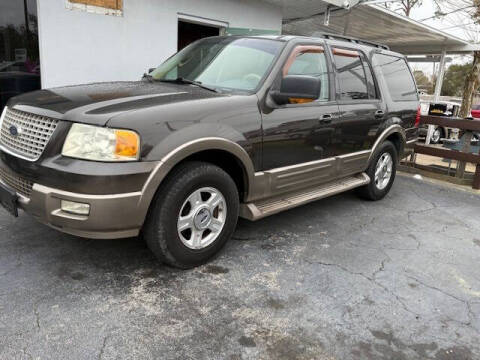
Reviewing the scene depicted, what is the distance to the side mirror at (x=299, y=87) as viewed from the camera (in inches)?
132

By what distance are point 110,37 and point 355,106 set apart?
4250mm

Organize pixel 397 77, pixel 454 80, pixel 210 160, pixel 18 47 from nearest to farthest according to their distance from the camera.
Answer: pixel 210 160
pixel 397 77
pixel 18 47
pixel 454 80

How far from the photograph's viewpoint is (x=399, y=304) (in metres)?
2.99

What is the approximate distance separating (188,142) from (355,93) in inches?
99.8

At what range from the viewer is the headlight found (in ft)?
8.55

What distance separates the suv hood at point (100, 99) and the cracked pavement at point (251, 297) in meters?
1.22

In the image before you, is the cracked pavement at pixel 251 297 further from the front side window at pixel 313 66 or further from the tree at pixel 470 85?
the tree at pixel 470 85

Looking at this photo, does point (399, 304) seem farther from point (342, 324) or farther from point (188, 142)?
point (188, 142)

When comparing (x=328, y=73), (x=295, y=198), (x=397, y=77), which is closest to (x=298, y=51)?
(x=328, y=73)

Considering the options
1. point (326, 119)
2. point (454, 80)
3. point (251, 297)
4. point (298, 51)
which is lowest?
point (251, 297)

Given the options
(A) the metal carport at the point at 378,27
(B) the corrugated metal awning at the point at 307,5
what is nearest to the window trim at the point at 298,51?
(A) the metal carport at the point at 378,27

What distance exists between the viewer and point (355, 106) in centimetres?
454

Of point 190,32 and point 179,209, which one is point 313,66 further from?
point 190,32

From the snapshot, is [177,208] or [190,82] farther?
[190,82]
